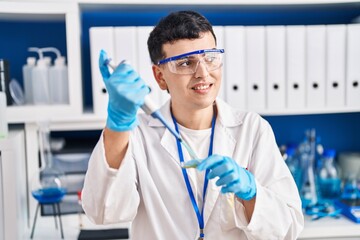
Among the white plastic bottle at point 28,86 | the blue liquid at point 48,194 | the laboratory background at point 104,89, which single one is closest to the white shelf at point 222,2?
the laboratory background at point 104,89

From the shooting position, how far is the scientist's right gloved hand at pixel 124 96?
971 mm

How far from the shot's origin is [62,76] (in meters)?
1.78

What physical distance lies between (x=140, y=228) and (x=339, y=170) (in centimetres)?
118

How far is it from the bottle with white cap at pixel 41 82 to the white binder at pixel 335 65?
1.14 metres

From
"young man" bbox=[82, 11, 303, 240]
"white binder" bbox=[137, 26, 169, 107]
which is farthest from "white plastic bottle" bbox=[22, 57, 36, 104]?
"young man" bbox=[82, 11, 303, 240]

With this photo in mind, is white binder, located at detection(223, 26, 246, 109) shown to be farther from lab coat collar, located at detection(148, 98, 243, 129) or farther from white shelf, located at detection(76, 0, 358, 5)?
lab coat collar, located at detection(148, 98, 243, 129)

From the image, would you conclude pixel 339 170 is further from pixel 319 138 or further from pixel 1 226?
pixel 1 226

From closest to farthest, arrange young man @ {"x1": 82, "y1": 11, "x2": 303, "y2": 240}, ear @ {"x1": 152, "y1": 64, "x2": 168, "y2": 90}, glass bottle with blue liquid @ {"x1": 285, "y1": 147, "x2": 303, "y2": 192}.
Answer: young man @ {"x1": 82, "y1": 11, "x2": 303, "y2": 240}
ear @ {"x1": 152, "y1": 64, "x2": 168, "y2": 90}
glass bottle with blue liquid @ {"x1": 285, "y1": 147, "x2": 303, "y2": 192}

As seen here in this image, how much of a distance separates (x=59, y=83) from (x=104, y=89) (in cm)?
19

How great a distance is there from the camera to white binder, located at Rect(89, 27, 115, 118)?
5.65ft

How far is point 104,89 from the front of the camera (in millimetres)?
1748

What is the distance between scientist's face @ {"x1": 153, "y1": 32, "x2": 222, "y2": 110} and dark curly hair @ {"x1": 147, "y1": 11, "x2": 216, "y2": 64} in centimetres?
1

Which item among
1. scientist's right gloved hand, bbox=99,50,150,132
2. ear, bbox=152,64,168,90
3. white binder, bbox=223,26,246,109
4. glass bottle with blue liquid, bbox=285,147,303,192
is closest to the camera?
scientist's right gloved hand, bbox=99,50,150,132

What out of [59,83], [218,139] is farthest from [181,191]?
[59,83]
